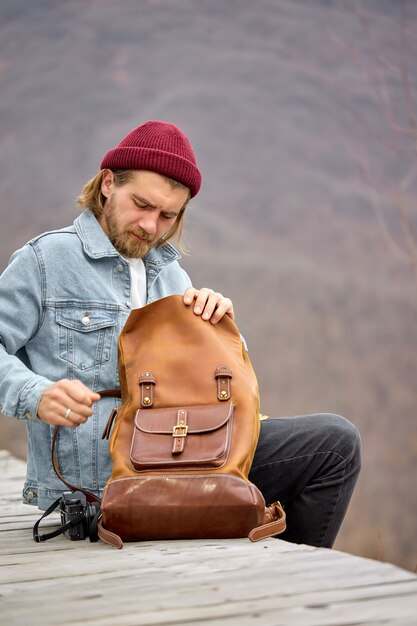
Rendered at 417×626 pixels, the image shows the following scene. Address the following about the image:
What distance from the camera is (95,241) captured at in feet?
8.00

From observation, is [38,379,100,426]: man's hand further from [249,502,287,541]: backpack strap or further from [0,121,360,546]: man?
[249,502,287,541]: backpack strap

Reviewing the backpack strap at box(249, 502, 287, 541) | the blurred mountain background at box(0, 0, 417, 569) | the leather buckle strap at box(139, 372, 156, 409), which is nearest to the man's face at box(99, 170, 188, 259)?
the leather buckle strap at box(139, 372, 156, 409)

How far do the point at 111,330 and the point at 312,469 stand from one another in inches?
24.8

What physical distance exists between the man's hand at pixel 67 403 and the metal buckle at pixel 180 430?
7.4 inches

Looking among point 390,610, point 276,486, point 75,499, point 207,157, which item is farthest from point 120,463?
point 207,157

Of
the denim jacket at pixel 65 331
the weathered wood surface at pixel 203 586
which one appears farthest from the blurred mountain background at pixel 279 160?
the weathered wood surface at pixel 203 586

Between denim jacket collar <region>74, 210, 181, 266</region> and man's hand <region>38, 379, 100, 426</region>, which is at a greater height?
denim jacket collar <region>74, 210, 181, 266</region>

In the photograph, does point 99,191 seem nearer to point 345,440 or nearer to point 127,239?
point 127,239

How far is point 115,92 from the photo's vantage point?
5.93m

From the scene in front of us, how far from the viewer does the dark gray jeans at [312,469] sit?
2.35m

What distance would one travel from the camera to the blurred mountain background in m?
5.71

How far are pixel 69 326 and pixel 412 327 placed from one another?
487 cm

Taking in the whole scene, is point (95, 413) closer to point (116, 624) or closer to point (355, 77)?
point (116, 624)

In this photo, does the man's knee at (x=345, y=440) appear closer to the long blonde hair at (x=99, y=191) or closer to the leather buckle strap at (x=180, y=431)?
the leather buckle strap at (x=180, y=431)
